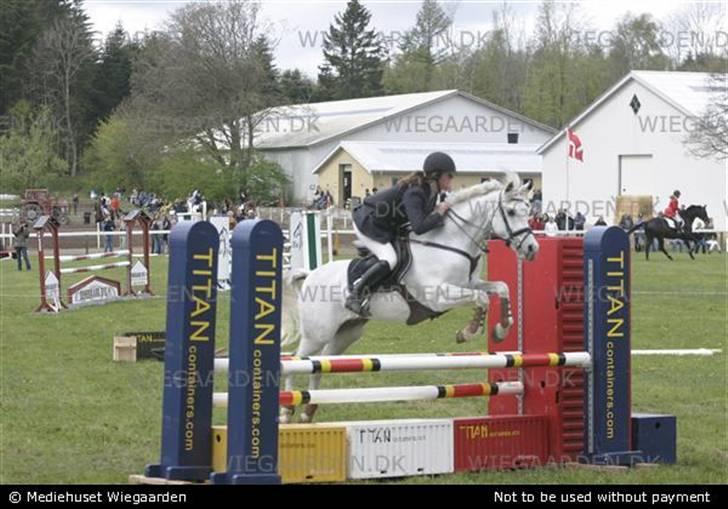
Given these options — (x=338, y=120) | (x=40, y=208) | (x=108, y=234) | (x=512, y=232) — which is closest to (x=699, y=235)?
(x=108, y=234)

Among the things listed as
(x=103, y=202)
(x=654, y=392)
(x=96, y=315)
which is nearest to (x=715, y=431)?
(x=654, y=392)

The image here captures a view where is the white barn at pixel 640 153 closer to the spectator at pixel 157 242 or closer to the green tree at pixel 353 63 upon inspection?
the spectator at pixel 157 242

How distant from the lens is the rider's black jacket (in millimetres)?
11016

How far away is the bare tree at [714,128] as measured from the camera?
1767 inches

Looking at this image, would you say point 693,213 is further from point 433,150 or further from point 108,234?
point 433,150

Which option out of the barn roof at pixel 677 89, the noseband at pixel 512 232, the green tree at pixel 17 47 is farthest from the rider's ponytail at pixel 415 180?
the green tree at pixel 17 47

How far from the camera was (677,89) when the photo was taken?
173ft

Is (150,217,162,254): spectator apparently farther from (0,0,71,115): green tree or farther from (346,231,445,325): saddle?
(0,0,71,115): green tree

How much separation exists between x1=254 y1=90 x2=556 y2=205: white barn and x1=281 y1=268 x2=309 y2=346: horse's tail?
53163 millimetres

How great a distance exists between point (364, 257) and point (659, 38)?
76.1 m

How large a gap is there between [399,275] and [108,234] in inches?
1065

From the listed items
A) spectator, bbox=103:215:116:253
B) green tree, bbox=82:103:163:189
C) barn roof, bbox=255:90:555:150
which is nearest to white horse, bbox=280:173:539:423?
spectator, bbox=103:215:116:253

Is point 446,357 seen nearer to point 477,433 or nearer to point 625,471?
point 477,433
